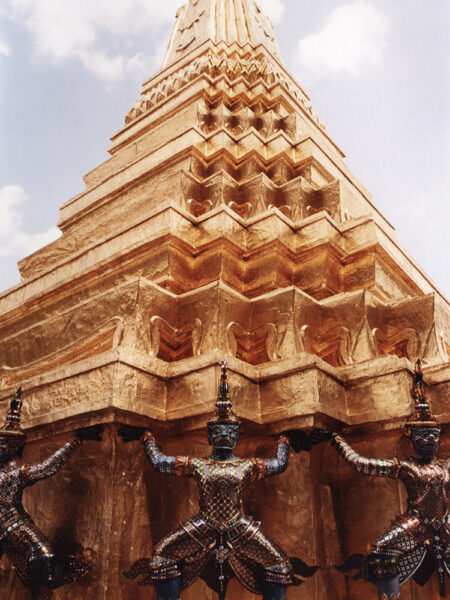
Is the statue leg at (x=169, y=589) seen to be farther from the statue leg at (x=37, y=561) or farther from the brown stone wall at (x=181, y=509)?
the statue leg at (x=37, y=561)

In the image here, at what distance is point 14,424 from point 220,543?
2.33 meters

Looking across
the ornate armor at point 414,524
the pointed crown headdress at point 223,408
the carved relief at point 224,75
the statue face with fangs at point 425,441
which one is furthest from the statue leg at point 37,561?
the carved relief at point 224,75

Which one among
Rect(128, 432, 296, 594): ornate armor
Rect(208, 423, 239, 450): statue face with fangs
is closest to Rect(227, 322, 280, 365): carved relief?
Rect(208, 423, 239, 450): statue face with fangs

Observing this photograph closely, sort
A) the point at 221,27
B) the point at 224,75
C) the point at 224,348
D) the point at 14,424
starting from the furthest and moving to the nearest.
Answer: the point at 221,27, the point at 224,75, the point at 224,348, the point at 14,424

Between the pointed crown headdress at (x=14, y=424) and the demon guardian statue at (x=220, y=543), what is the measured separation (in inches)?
57.6

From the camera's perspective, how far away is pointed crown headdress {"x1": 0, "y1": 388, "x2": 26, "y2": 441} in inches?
192

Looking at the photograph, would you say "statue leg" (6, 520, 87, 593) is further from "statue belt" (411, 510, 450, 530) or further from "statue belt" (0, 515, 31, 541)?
"statue belt" (411, 510, 450, 530)

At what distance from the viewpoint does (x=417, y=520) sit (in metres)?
4.29

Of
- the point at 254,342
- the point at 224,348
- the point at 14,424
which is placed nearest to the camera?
the point at 14,424

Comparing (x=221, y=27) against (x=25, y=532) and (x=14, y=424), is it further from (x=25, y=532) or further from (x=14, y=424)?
(x=25, y=532)

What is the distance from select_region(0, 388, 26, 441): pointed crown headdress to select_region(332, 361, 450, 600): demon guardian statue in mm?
3094

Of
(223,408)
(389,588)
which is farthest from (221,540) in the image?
(389,588)

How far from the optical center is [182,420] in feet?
17.2

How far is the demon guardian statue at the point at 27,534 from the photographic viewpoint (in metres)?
4.51
